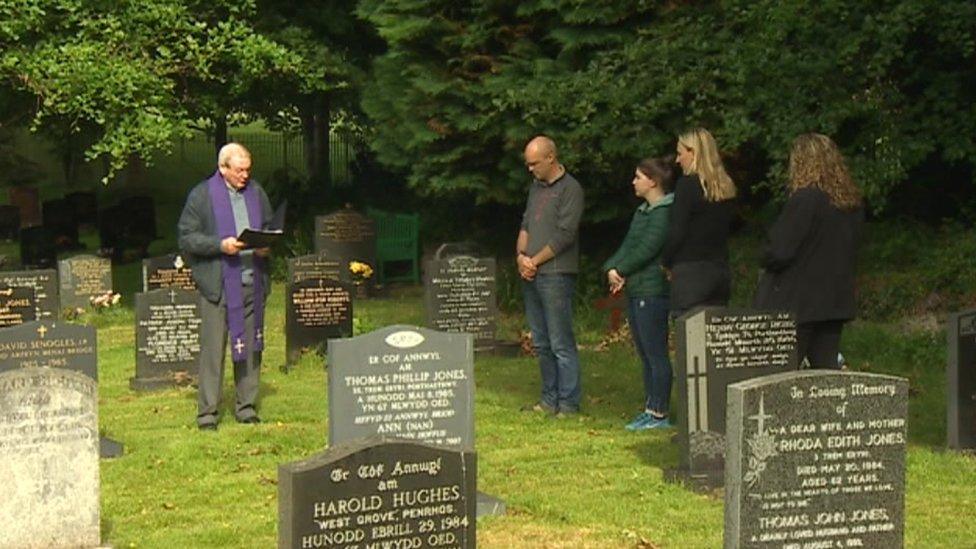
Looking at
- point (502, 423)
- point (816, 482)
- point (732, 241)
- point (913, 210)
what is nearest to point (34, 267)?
point (732, 241)

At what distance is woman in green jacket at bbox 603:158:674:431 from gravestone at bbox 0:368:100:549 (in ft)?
14.3

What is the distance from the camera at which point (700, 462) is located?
1042 cm

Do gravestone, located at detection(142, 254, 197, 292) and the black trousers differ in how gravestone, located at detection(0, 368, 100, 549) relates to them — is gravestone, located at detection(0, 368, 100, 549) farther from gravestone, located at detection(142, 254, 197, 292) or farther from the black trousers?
gravestone, located at detection(142, 254, 197, 292)

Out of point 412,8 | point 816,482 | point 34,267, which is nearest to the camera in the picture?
point 816,482

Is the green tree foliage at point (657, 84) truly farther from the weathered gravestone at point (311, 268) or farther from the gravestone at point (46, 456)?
the gravestone at point (46, 456)

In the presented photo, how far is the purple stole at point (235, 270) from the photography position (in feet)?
40.1

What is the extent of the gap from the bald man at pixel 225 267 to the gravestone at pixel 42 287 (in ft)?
14.1

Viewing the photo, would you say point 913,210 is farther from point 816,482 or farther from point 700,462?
point 816,482

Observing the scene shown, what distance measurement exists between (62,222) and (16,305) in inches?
548

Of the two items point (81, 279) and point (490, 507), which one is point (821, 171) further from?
point (81, 279)

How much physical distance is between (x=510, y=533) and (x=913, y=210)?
36.0 feet

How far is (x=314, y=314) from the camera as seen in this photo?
16203 mm

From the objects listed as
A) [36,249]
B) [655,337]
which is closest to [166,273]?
[655,337]

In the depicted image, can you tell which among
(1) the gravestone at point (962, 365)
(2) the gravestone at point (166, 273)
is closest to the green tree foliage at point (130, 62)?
(2) the gravestone at point (166, 273)
